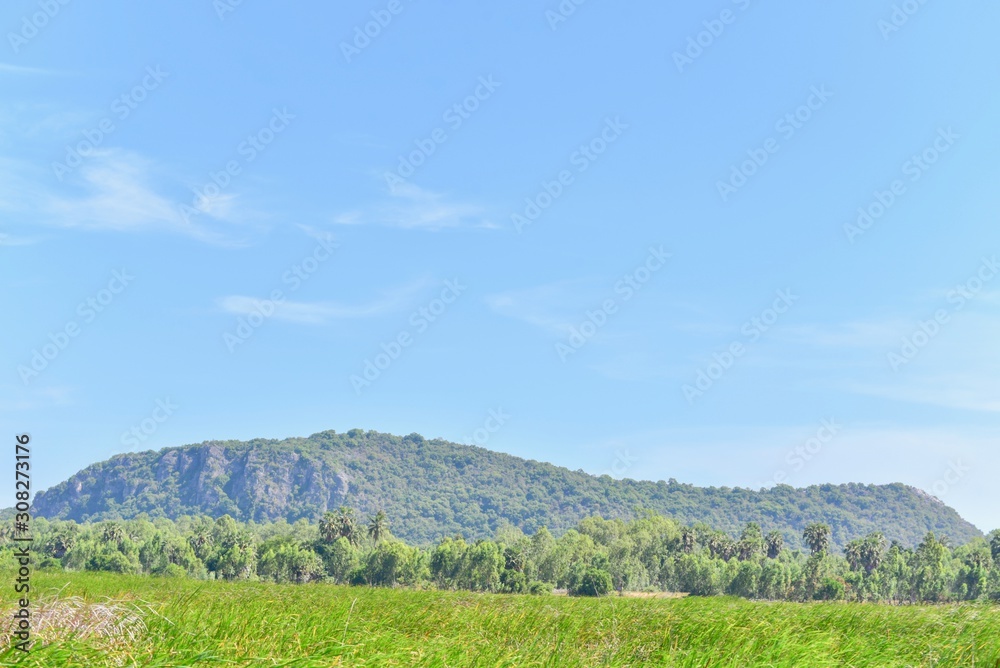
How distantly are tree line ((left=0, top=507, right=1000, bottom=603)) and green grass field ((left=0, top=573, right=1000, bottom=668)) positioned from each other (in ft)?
242

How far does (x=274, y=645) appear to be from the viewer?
13516 millimetres

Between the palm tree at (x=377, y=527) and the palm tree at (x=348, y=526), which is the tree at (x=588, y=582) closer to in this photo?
the palm tree at (x=348, y=526)

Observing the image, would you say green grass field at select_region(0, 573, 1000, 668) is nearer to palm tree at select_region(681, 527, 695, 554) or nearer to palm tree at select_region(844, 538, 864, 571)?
palm tree at select_region(681, 527, 695, 554)

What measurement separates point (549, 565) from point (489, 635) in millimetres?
96084

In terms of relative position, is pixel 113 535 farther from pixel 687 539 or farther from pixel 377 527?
pixel 687 539

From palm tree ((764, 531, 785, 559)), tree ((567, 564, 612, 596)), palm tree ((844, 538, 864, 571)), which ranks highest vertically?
palm tree ((764, 531, 785, 559))

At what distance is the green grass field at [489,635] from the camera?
40.5 ft

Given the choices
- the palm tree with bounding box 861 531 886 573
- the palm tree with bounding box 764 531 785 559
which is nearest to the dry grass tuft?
the palm tree with bounding box 861 531 886 573

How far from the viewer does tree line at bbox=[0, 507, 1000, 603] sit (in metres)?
106

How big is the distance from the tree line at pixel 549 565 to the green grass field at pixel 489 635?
242ft

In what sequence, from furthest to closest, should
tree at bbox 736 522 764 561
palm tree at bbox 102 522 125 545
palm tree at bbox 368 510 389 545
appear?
tree at bbox 736 522 764 561
palm tree at bbox 368 510 389 545
palm tree at bbox 102 522 125 545

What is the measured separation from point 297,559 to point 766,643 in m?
97.5

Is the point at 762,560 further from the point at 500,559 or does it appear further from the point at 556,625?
the point at 556,625

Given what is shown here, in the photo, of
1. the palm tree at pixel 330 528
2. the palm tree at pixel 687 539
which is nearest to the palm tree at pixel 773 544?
the palm tree at pixel 687 539
